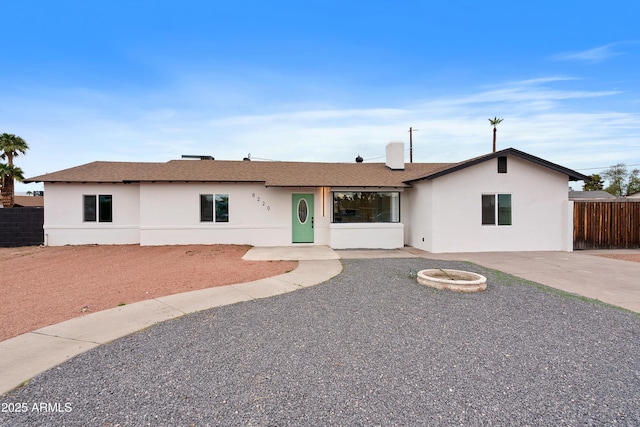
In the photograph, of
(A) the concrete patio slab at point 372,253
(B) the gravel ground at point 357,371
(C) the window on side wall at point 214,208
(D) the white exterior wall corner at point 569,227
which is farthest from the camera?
(C) the window on side wall at point 214,208

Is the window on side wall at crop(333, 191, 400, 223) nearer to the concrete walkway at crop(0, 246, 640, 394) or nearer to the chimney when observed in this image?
the concrete walkway at crop(0, 246, 640, 394)

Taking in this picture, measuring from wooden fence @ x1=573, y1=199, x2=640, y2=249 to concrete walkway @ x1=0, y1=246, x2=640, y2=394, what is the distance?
39.9 inches

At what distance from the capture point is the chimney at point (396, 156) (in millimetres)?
15539

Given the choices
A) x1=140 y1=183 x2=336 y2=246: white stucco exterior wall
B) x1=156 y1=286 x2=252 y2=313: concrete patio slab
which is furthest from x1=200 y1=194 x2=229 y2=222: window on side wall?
x1=156 y1=286 x2=252 y2=313: concrete patio slab

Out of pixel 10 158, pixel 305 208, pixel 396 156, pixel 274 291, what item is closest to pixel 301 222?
pixel 305 208

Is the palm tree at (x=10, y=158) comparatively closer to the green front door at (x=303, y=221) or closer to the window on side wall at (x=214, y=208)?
the window on side wall at (x=214, y=208)

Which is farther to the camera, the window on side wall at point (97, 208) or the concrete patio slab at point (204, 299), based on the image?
the window on side wall at point (97, 208)

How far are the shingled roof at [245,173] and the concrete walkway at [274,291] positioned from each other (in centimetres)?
307

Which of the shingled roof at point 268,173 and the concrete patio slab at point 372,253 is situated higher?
the shingled roof at point 268,173

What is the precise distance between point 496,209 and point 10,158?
28.1 meters

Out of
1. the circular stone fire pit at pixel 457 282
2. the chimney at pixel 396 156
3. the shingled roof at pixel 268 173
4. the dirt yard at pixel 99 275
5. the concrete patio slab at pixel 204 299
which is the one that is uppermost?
the chimney at pixel 396 156

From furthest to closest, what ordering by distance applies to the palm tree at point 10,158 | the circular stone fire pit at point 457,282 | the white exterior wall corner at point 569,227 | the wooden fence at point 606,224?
the palm tree at point 10,158, the wooden fence at point 606,224, the white exterior wall corner at point 569,227, the circular stone fire pit at point 457,282

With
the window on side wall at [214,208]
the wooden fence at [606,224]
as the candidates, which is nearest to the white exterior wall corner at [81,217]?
the window on side wall at [214,208]

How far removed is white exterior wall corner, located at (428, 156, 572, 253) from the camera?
462 inches
